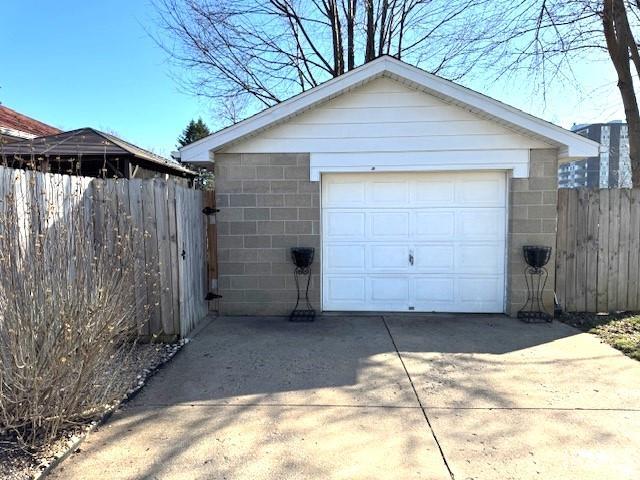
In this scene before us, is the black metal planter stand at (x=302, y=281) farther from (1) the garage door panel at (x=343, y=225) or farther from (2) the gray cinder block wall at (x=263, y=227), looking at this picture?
(1) the garage door panel at (x=343, y=225)

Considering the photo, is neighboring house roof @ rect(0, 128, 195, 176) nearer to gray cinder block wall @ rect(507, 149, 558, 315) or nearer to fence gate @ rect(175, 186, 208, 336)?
fence gate @ rect(175, 186, 208, 336)

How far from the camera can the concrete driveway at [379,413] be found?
278 cm

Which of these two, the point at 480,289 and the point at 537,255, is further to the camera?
the point at 480,289

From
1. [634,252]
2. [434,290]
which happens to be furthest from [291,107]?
[634,252]

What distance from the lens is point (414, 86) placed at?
6.43 metres

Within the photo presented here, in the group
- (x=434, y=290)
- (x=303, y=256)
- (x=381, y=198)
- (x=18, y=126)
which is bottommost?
(x=434, y=290)

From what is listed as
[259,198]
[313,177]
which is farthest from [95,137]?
[313,177]

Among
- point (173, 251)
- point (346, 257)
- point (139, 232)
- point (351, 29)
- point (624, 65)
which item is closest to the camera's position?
point (139, 232)

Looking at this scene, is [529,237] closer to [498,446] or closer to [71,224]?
[498,446]

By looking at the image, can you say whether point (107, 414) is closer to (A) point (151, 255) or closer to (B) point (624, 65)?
(A) point (151, 255)

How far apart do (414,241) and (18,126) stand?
38.0 feet

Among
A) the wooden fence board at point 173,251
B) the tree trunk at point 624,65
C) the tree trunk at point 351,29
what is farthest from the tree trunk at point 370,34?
the wooden fence board at point 173,251

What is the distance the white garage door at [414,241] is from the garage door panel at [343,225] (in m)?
0.02

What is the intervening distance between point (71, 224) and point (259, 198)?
3219 millimetres
